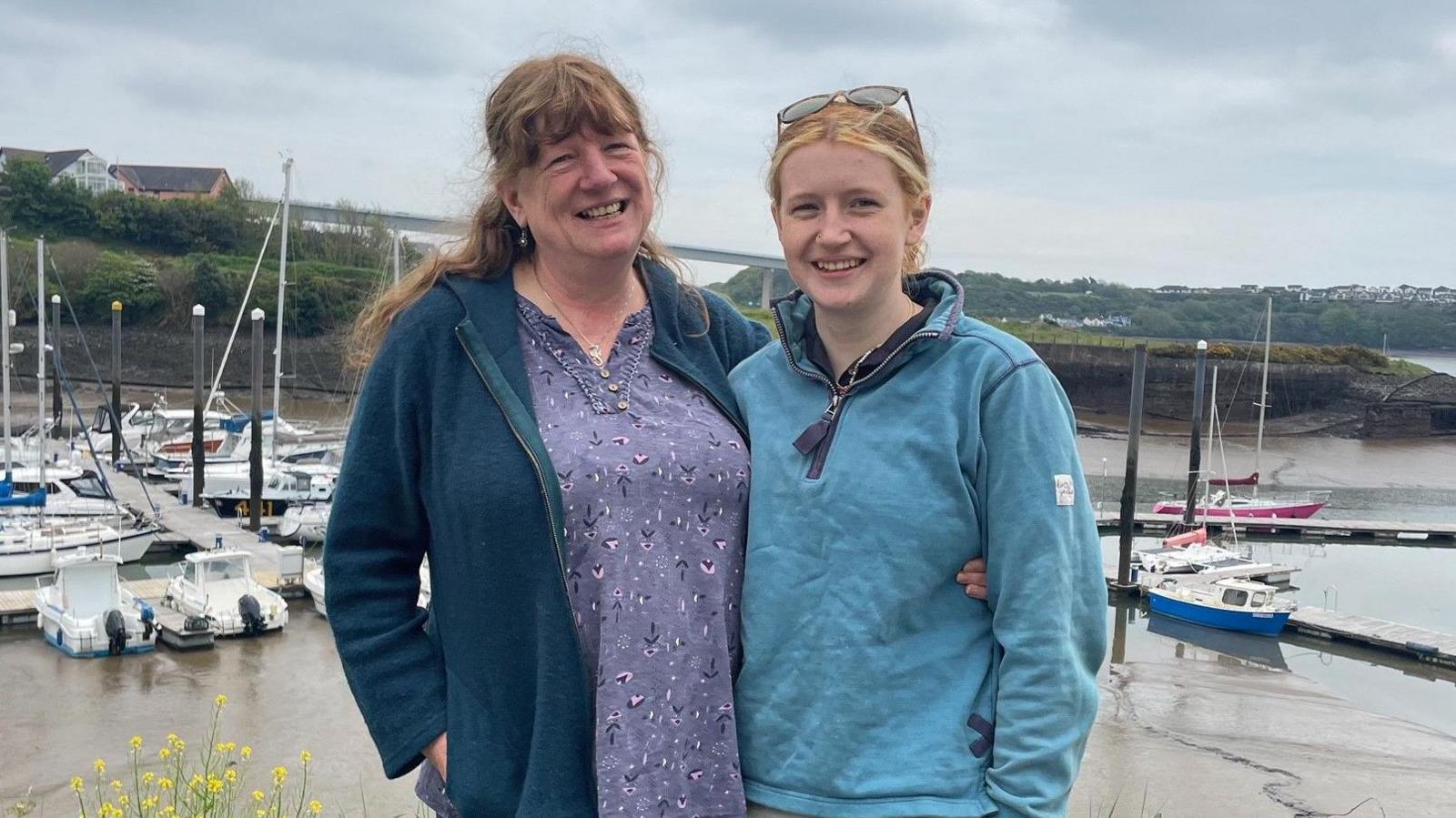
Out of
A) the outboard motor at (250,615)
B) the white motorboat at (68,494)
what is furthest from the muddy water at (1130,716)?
the white motorboat at (68,494)

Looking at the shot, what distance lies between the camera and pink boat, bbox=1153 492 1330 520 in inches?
1209

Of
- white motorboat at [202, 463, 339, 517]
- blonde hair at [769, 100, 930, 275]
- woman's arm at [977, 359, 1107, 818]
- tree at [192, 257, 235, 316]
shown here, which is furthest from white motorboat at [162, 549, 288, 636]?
tree at [192, 257, 235, 316]

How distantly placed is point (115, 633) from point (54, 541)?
5572 millimetres

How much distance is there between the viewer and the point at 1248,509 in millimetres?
31656

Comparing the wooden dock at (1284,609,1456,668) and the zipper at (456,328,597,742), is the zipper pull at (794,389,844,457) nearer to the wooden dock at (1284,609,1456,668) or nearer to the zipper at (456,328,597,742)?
the zipper at (456,328,597,742)

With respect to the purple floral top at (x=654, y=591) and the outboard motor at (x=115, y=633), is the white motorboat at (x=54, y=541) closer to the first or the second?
the outboard motor at (x=115, y=633)

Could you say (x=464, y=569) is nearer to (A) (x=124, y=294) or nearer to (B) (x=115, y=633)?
(B) (x=115, y=633)

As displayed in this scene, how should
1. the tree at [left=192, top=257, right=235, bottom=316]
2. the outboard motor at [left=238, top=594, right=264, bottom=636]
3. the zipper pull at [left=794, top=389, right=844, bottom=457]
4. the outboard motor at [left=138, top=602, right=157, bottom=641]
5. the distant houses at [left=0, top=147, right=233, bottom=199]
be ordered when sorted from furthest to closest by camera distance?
the distant houses at [left=0, top=147, right=233, bottom=199] < the tree at [left=192, top=257, right=235, bottom=316] < the outboard motor at [left=238, top=594, right=264, bottom=636] < the outboard motor at [left=138, top=602, right=157, bottom=641] < the zipper pull at [left=794, top=389, right=844, bottom=457]

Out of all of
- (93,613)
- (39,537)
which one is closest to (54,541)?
(39,537)

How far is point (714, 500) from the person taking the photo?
2.37 m

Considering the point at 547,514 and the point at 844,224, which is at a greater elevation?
the point at 844,224

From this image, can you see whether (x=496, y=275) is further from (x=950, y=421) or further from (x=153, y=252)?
(x=153, y=252)

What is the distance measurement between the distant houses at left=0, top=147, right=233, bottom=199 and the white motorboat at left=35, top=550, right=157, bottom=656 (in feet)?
236

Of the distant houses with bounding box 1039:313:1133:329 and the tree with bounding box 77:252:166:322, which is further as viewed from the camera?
the distant houses with bounding box 1039:313:1133:329
